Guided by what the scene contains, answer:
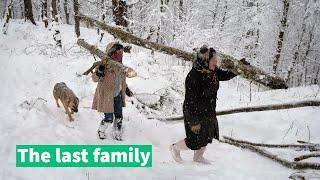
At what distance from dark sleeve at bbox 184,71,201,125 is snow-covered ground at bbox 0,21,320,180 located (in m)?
0.79

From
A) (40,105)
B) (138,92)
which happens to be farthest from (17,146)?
(138,92)

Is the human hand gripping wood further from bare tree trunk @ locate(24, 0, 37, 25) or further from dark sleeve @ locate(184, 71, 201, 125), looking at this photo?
bare tree trunk @ locate(24, 0, 37, 25)

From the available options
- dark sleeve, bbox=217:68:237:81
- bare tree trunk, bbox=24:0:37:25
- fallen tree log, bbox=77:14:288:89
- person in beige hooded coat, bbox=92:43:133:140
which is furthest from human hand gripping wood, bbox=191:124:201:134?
bare tree trunk, bbox=24:0:37:25

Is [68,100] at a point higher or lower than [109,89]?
lower

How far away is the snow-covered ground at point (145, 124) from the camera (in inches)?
208

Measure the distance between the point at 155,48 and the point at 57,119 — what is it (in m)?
2.56

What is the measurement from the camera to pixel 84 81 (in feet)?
34.0

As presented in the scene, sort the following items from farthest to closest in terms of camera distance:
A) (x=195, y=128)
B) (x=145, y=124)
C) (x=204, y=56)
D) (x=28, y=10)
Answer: (x=28, y=10) → (x=145, y=124) → (x=195, y=128) → (x=204, y=56)

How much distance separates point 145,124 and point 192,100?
2435 millimetres

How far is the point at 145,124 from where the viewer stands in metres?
7.98

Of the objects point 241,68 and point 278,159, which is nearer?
point 241,68

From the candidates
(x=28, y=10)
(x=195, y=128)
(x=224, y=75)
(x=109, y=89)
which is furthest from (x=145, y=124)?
(x=28, y=10)

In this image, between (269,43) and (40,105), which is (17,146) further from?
(269,43)

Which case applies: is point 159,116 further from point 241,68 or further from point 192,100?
point 241,68
